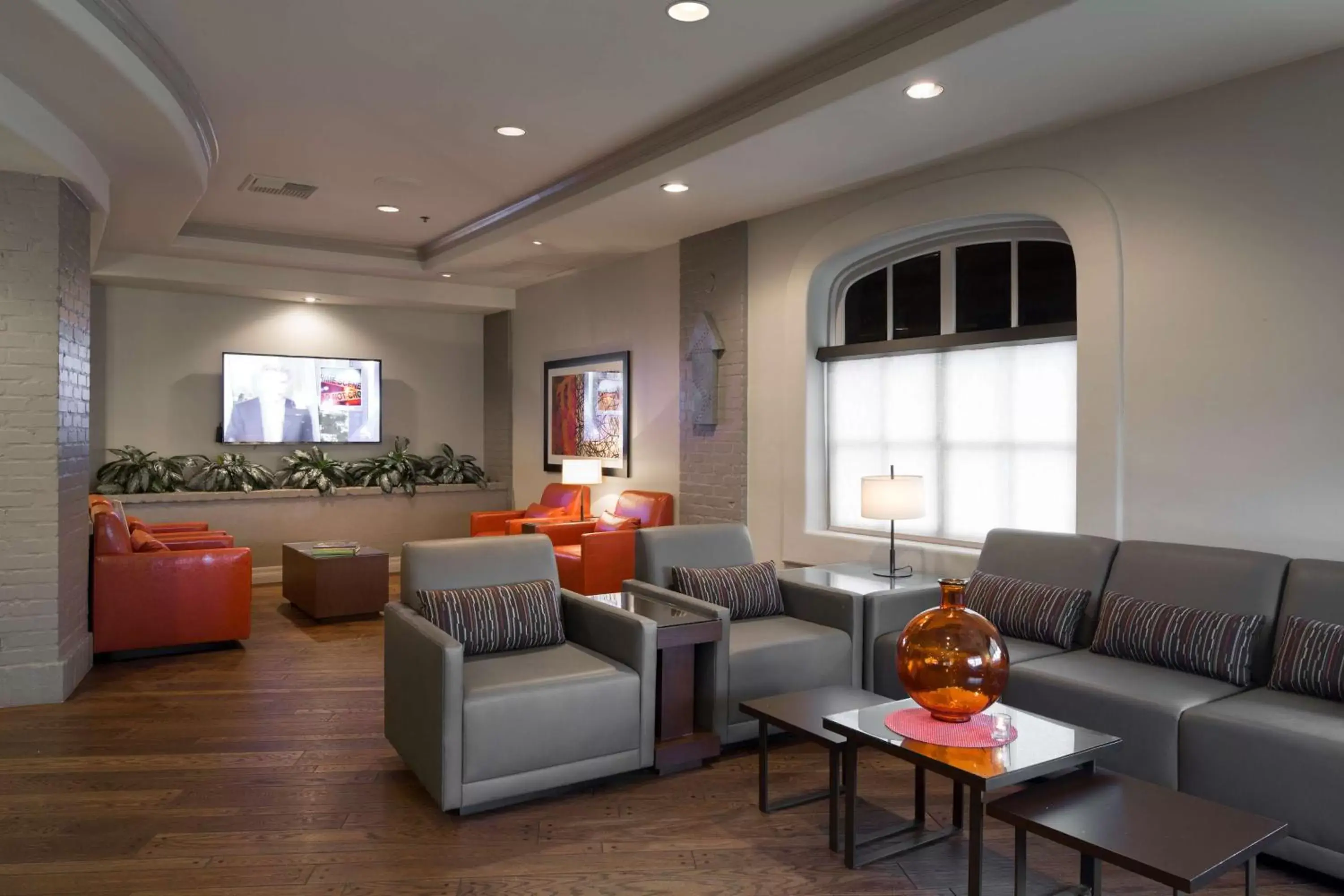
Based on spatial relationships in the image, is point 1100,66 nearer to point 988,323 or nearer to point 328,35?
point 988,323

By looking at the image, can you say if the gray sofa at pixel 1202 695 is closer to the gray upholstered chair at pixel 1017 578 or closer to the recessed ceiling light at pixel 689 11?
the gray upholstered chair at pixel 1017 578

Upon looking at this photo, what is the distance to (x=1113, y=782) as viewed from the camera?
250 centimetres

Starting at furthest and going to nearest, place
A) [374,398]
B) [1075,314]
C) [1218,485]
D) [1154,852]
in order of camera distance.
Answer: [374,398] < [1075,314] < [1218,485] < [1154,852]

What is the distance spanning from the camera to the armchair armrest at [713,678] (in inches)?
146

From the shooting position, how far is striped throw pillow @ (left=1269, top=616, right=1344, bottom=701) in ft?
9.71

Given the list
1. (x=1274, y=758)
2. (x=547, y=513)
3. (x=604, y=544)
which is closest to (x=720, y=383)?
(x=604, y=544)

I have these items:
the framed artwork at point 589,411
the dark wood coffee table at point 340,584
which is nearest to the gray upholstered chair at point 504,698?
the dark wood coffee table at point 340,584

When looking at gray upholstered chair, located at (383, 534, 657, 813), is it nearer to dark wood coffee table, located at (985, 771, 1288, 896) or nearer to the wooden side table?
the wooden side table

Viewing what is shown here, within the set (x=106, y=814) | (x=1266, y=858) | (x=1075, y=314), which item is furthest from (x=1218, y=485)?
(x=106, y=814)

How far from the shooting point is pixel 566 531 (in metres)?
7.03

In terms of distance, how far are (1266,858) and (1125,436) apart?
5.90 ft

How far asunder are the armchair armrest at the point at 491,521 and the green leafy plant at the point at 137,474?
8.32 feet

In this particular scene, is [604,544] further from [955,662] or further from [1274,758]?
[1274,758]

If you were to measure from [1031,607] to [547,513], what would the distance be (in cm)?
475
